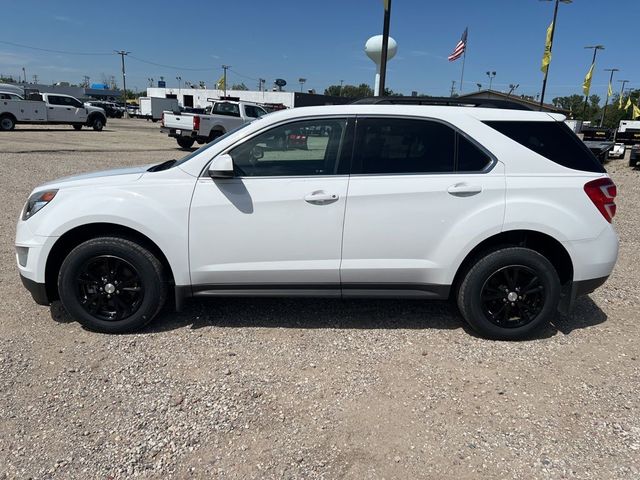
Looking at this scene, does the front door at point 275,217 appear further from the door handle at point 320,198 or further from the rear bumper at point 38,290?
the rear bumper at point 38,290

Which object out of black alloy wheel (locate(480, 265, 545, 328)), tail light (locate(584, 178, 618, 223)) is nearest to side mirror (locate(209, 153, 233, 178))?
black alloy wheel (locate(480, 265, 545, 328))

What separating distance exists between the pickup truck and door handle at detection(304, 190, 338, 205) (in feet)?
86.8

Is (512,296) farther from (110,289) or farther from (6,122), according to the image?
(6,122)

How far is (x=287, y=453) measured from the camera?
253cm

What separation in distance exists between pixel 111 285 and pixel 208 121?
1539 cm

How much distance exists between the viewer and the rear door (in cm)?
355

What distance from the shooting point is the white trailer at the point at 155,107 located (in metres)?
55.3

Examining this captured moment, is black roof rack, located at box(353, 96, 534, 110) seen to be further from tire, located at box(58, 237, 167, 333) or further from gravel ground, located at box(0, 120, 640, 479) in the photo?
tire, located at box(58, 237, 167, 333)

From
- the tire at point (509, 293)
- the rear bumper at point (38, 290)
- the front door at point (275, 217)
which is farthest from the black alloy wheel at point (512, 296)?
the rear bumper at point (38, 290)

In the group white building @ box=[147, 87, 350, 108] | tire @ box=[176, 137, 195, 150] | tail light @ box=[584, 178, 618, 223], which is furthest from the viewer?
white building @ box=[147, 87, 350, 108]

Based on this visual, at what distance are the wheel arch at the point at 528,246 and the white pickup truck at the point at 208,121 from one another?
1489cm

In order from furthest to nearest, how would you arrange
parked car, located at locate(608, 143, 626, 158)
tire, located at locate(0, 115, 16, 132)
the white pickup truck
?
tire, located at locate(0, 115, 16, 132)
parked car, located at locate(608, 143, 626, 158)
the white pickup truck

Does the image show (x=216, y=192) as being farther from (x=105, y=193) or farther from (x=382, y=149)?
(x=382, y=149)

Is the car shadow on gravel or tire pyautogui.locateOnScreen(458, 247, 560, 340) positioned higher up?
tire pyautogui.locateOnScreen(458, 247, 560, 340)
